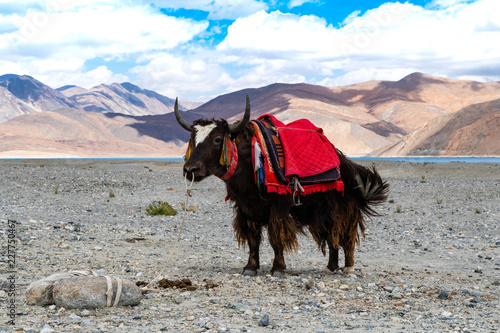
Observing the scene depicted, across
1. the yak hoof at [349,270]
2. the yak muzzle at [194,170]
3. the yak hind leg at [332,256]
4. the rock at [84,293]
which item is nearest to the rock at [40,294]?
the rock at [84,293]

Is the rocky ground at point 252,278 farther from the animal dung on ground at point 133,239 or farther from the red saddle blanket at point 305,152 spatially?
the red saddle blanket at point 305,152

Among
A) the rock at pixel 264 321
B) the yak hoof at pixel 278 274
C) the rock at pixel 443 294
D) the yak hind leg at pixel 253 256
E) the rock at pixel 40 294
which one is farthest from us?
the yak hind leg at pixel 253 256

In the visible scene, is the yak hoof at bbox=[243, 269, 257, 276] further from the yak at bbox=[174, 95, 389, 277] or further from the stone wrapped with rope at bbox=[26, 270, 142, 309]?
the stone wrapped with rope at bbox=[26, 270, 142, 309]

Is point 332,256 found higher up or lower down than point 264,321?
higher up

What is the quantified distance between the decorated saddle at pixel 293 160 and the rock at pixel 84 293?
2240mm

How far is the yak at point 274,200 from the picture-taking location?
6.57m

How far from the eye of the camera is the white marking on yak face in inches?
257

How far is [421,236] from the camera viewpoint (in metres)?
11.7

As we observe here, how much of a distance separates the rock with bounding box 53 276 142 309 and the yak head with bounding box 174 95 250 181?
61.7 inches

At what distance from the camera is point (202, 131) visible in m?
6.58

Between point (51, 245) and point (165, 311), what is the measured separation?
12.6 feet

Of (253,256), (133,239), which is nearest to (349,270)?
(253,256)

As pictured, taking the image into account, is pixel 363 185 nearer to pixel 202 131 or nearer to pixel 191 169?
pixel 202 131

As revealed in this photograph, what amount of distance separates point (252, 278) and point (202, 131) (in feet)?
6.72
